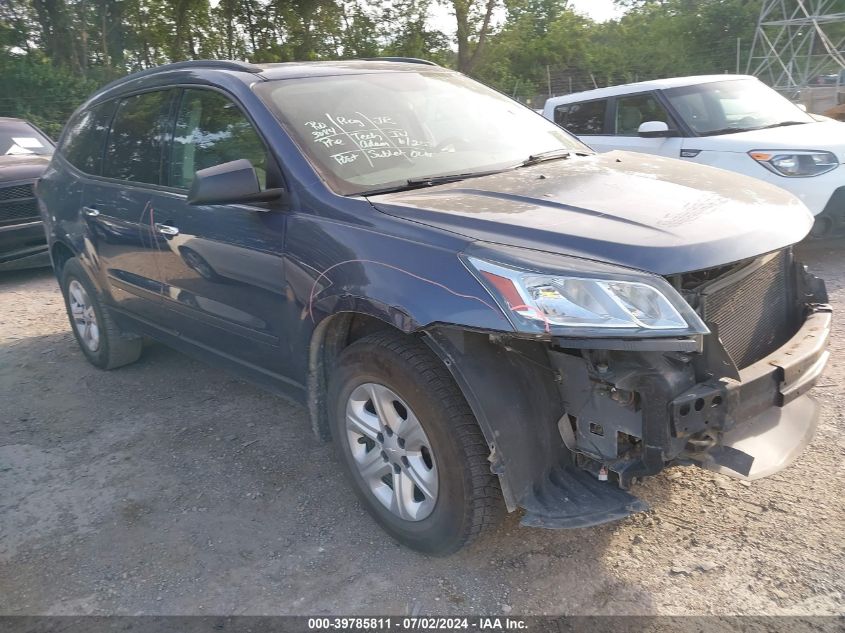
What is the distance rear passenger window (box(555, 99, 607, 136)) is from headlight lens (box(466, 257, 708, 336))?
5828mm

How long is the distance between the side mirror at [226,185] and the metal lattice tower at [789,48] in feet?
71.0

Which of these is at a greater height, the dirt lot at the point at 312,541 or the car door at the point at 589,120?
the car door at the point at 589,120

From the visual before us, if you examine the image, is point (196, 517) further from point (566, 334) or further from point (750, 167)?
point (750, 167)

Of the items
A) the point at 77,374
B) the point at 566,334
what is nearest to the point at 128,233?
the point at 77,374

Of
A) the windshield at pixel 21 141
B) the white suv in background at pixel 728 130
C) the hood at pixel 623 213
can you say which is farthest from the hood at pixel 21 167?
the hood at pixel 623 213

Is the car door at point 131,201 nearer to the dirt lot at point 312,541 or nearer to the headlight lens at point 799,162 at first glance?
the dirt lot at point 312,541

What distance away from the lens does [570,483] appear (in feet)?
8.24

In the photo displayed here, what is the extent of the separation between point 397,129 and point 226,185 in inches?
35.0

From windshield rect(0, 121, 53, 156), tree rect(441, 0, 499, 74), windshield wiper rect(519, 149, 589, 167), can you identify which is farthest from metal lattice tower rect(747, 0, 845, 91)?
Answer: windshield wiper rect(519, 149, 589, 167)

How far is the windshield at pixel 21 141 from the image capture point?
8.89 meters

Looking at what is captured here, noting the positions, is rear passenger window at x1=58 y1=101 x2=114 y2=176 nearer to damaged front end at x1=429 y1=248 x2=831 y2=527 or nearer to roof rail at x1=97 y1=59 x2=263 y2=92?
roof rail at x1=97 y1=59 x2=263 y2=92

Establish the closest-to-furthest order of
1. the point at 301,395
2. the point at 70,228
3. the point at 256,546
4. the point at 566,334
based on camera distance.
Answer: the point at 566,334 → the point at 256,546 → the point at 301,395 → the point at 70,228

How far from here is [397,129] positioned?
3.42 m

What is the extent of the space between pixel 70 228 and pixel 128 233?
3.36 feet
